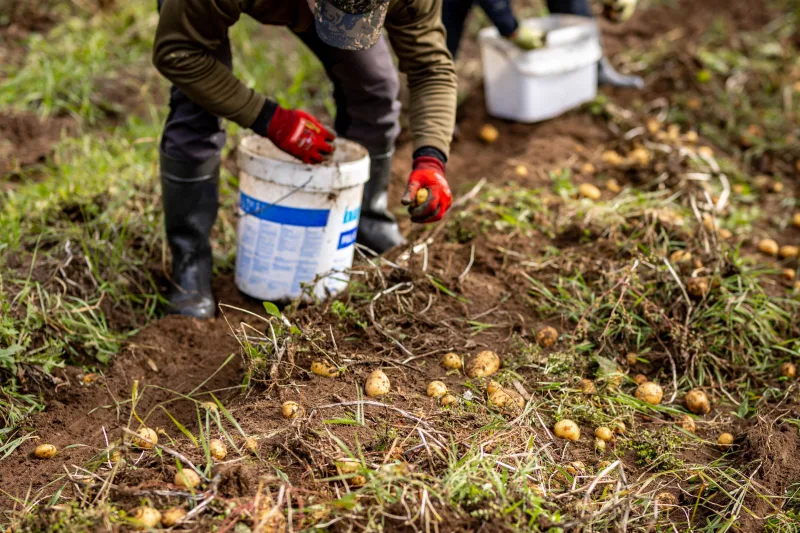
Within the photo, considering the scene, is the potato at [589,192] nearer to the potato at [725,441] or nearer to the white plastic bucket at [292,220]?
the white plastic bucket at [292,220]

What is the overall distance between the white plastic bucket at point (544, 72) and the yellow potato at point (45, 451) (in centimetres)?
307

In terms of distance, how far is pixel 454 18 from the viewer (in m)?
3.97

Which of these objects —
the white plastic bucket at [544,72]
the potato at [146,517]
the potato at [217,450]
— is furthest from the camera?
the white plastic bucket at [544,72]

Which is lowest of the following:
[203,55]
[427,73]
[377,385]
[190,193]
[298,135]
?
[377,385]

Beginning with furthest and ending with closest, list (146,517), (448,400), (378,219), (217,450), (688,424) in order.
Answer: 1. (378,219)
2. (688,424)
3. (448,400)
4. (217,450)
5. (146,517)

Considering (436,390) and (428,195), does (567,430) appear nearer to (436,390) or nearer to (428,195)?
(436,390)

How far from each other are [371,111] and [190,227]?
29.9 inches

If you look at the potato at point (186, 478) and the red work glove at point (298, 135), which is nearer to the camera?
the potato at point (186, 478)

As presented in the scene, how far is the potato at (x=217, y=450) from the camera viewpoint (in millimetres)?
1891

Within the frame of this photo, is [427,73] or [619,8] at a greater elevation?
[427,73]

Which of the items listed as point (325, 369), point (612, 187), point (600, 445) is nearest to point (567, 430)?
point (600, 445)

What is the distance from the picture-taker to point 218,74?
245 centimetres

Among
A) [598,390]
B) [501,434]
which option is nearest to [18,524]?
[501,434]

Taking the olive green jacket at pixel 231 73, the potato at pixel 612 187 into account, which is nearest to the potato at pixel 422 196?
the olive green jacket at pixel 231 73
